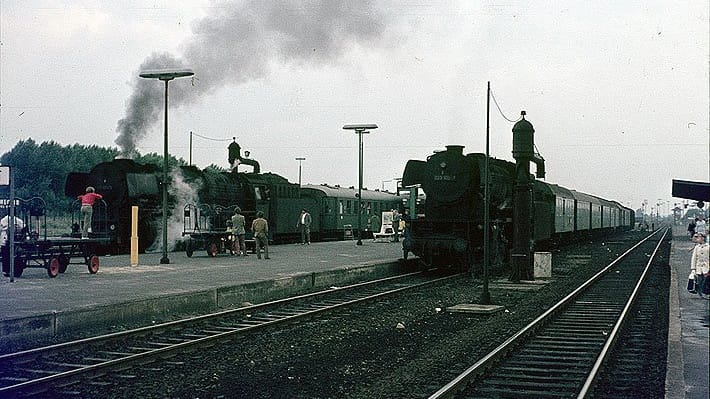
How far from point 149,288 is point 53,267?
323cm

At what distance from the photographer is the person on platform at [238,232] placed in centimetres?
2503

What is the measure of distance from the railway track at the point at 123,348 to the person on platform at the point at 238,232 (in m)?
10.6

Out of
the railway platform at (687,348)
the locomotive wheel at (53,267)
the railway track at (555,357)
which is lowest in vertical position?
the railway track at (555,357)

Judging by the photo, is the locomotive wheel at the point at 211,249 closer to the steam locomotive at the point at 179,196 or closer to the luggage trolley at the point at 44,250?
the steam locomotive at the point at 179,196

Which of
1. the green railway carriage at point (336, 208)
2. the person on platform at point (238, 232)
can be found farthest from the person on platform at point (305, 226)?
the person on platform at point (238, 232)

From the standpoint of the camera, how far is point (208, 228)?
89.9 feet

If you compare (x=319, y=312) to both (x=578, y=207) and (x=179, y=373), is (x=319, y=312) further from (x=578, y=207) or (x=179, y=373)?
(x=578, y=207)

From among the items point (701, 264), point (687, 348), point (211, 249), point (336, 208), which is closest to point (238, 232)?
point (211, 249)

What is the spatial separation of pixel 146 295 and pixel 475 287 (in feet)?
27.2

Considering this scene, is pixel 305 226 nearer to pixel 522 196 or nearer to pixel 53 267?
pixel 522 196

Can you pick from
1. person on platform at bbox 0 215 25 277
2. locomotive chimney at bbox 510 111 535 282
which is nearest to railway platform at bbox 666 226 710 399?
locomotive chimney at bbox 510 111 535 282

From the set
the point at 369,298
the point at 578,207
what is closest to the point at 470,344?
the point at 369,298

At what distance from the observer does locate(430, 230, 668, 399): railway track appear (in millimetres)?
7781

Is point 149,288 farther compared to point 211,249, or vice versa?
point 211,249
